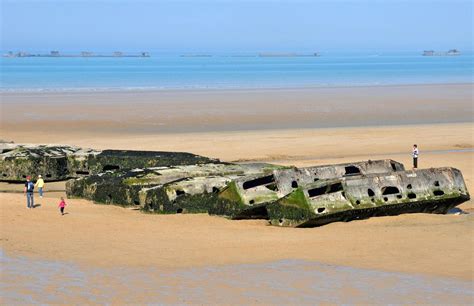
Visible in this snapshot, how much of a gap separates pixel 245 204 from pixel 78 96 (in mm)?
46724

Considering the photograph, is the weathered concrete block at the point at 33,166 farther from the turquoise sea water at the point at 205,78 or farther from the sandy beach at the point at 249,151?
the turquoise sea water at the point at 205,78

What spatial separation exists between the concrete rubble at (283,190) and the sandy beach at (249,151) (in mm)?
335

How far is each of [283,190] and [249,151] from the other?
12.2 metres

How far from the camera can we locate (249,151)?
1275 inches

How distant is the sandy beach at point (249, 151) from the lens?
16344 millimetres

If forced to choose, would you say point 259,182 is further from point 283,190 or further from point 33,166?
point 33,166

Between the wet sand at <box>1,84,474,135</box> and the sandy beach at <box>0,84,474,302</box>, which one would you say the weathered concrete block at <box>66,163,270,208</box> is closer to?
the sandy beach at <box>0,84,474,302</box>

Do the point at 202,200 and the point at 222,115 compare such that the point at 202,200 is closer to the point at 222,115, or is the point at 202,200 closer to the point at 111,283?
the point at 111,283

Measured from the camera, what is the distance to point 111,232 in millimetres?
18297

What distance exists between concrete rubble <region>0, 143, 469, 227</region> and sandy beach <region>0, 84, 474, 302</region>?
34cm

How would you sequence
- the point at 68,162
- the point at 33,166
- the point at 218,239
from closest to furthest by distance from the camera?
the point at 218,239 < the point at 33,166 < the point at 68,162

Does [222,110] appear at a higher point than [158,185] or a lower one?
higher

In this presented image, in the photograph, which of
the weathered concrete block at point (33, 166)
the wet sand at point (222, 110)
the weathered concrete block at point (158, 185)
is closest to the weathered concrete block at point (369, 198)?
the weathered concrete block at point (158, 185)

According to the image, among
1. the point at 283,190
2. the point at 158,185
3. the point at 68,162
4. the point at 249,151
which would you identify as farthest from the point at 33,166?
the point at 283,190
